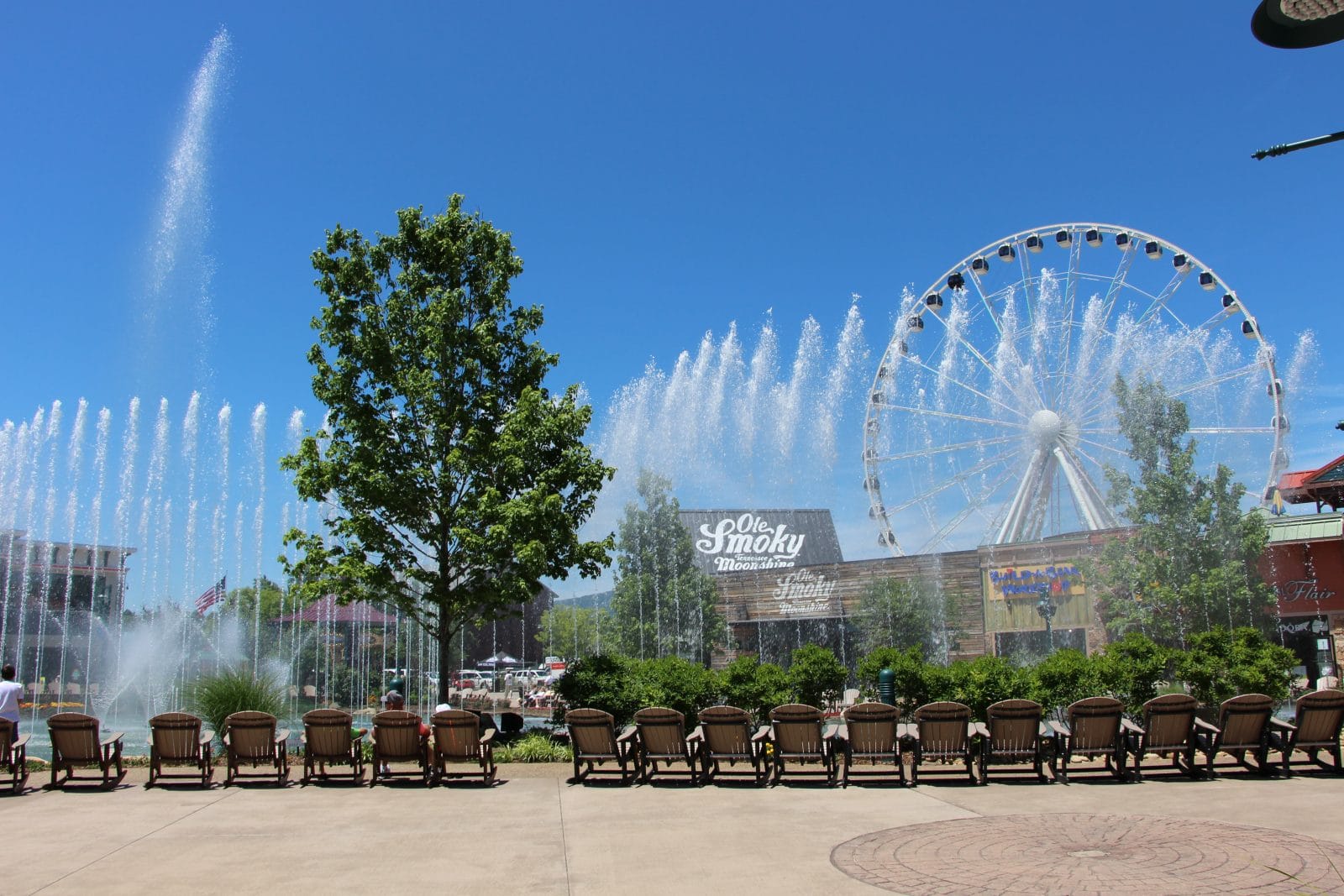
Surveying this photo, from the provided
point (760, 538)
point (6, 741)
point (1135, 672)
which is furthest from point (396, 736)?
point (760, 538)

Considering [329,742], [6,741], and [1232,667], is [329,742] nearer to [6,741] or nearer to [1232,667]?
[6,741]

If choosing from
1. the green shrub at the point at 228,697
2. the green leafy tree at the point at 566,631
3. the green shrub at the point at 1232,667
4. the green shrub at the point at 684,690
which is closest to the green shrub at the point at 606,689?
the green shrub at the point at 684,690

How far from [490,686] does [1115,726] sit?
43.3 meters

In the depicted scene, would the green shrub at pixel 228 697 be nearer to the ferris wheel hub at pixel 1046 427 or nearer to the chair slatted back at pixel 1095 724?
the chair slatted back at pixel 1095 724

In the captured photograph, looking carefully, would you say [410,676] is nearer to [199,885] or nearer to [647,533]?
[647,533]

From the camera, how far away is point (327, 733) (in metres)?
11.2

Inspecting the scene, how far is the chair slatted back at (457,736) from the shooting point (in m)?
11.1

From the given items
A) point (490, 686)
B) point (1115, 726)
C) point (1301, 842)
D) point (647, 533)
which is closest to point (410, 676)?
point (490, 686)

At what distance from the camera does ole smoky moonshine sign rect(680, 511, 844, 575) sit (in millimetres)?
55406

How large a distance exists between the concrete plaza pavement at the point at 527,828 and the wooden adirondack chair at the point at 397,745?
0.19m

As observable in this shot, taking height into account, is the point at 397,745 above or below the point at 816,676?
below

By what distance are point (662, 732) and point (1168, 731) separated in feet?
17.2

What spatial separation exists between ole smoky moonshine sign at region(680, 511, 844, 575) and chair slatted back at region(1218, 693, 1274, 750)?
4403cm

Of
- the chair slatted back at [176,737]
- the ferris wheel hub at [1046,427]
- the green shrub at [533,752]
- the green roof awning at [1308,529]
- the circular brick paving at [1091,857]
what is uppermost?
the ferris wheel hub at [1046,427]
